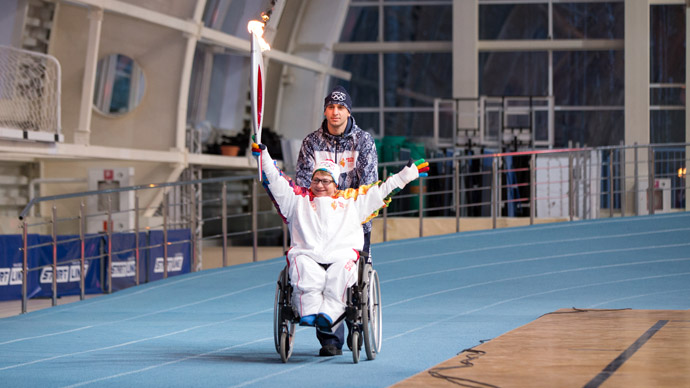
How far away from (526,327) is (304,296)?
5.02 ft

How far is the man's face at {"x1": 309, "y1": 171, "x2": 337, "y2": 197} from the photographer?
4898 millimetres

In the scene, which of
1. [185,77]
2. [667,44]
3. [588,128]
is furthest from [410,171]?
[667,44]

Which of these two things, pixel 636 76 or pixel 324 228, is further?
pixel 636 76

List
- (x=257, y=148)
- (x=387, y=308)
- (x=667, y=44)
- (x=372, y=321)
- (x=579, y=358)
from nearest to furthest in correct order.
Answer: (x=579, y=358)
(x=257, y=148)
(x=372, y=321)
(x=387, y=308)
(x=667, y=44)

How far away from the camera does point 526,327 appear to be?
5.48 metres

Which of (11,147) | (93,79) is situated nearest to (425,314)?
(11,147)

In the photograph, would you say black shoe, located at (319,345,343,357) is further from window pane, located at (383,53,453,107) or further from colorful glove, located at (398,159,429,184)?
window pane, located at (383,53,453,107)

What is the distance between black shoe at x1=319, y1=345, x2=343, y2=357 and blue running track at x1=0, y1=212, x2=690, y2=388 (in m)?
0.04

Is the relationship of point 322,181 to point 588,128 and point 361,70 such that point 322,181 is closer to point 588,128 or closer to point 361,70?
point 361,70

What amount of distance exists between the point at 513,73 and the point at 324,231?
637 inches

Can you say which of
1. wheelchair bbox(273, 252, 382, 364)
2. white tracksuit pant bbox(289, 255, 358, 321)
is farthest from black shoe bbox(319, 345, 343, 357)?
white tracksuit pant bbox(289, 255, 358, 321)

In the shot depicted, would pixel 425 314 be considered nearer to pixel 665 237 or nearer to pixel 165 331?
pixel 165 331

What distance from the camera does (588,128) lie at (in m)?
20.2

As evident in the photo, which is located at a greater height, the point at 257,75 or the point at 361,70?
the point at 361,70
